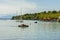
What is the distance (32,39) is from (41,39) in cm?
170

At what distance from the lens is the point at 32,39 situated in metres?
44.9

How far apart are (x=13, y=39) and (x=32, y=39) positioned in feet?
11.9

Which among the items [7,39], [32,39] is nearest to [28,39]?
[32,39]

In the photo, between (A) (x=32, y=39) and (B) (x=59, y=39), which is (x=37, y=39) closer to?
(A) (x=32, y=39)

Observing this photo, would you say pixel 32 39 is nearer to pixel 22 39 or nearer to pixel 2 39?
pixel 22 39

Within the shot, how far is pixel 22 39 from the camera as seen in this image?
44.9 meters

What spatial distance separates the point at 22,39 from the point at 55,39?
20.5 ft

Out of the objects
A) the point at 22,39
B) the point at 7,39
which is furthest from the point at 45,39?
the point at 7,39

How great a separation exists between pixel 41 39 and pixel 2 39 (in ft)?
24.6

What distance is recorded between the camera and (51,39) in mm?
45031

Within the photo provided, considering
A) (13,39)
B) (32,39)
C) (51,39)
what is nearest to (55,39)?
(51,39)

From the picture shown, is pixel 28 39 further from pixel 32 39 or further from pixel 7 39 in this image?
pixel 7 39

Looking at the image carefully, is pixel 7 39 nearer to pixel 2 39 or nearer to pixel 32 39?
pixel 2 39

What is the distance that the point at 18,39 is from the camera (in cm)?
4462
